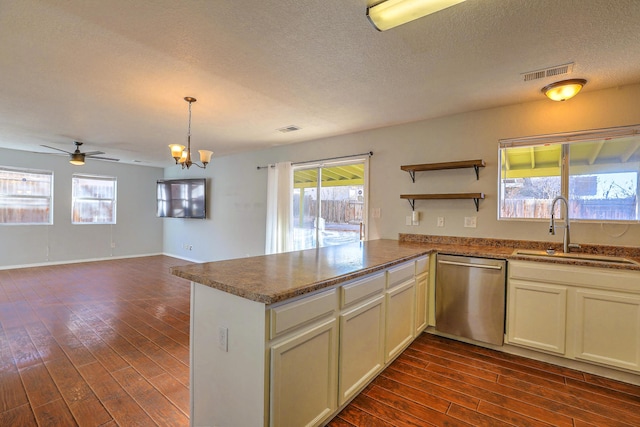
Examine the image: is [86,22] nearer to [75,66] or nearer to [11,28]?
[11,28]

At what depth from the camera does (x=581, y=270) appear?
2.27 meters

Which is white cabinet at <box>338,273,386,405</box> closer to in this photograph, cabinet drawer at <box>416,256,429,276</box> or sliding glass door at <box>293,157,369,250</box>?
cabinet drawer at <box>416,256,429,276</box>

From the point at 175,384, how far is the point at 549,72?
378 cm

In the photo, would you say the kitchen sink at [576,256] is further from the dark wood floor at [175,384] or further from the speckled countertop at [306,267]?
the dark wood floor at [175,384]

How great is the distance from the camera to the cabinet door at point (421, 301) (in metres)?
2.74

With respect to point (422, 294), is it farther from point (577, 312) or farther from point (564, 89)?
point (564, 89)

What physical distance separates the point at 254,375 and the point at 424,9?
1.98 metres

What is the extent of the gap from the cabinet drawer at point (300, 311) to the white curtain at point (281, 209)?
136 inches

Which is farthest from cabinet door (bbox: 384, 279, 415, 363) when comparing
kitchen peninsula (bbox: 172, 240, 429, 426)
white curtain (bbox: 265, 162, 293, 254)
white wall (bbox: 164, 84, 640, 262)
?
white curtain (bbox: 265, 162, 293, 254)

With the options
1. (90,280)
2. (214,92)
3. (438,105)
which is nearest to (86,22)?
(214,92)

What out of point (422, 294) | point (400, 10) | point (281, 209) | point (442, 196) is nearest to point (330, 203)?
point (281, 209)

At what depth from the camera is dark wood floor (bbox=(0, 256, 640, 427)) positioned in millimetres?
1812

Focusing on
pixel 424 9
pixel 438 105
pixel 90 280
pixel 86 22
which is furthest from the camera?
pixel 90 280

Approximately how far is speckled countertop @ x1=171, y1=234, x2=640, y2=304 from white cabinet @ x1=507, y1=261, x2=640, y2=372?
0.11 m
